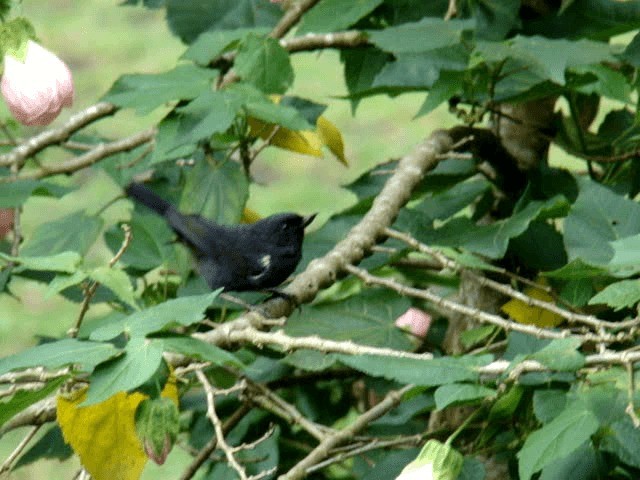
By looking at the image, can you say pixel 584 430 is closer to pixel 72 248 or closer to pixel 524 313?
pixel 524 313

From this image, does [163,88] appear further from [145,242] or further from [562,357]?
[562,357]

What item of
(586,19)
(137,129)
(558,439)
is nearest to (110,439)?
(558,439)

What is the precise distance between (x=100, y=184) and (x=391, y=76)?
4473 millimetres

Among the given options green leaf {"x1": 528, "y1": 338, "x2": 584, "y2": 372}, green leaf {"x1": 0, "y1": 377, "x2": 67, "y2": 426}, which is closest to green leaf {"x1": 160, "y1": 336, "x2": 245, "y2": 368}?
green leaf {"x1": 0, "y1": 377, "x2": 67, "y2": 426}

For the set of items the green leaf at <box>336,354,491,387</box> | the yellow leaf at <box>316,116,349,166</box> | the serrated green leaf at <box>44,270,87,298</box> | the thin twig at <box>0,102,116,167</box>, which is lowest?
the yellow leaf at <box>316,116,349,166</box>

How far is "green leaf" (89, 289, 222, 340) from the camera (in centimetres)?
133

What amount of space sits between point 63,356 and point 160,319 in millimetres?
105

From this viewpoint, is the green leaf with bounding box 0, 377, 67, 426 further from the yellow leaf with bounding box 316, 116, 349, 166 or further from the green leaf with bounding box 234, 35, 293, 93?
the yellow leaf with bounding box 316, 116, 349, 166

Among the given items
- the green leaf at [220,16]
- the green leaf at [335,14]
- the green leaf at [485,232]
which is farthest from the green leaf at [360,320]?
the green leaf at [220,16]

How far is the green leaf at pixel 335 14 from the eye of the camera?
7.16 feet

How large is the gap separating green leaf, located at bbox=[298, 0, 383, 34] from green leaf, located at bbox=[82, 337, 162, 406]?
1.01 metres

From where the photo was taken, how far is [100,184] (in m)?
6.51

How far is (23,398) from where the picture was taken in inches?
52.2

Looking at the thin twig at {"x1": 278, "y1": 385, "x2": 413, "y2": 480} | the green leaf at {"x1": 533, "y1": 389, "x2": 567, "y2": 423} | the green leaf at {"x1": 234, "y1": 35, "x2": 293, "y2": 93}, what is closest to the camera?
the green leaf at {"x1": 533, "y1": 389, "x2": 567, "y2": 423}
